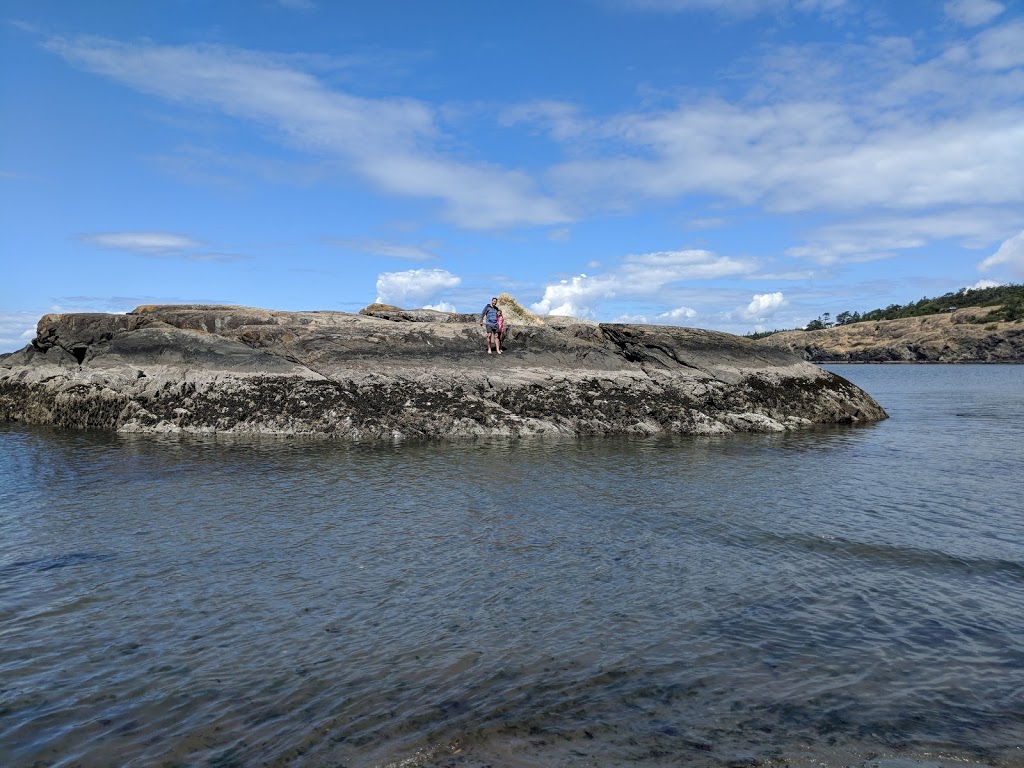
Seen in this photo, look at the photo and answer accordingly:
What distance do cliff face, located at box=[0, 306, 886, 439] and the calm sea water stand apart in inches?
293

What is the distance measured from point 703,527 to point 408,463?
7.92 m

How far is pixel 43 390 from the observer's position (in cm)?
2288

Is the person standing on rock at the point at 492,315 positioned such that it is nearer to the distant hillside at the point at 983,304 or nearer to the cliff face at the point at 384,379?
the cliff face at the point at 384,379

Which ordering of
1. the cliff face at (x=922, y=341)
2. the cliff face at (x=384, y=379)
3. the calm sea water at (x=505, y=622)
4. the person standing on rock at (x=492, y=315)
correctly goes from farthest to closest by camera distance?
the cliff face at (x=922, y=341)
the person standing on rock at (x=492, y=315)
the cliff face at (x=384, y=379)
the calm sea water at (x=505, y=622)

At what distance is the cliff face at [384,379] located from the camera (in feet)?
69.4

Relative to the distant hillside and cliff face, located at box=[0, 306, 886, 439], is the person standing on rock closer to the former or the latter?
cliff face, located at box=[0, 306, 886, 439]

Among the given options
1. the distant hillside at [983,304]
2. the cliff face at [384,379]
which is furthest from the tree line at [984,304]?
the cliff face at [384,379]

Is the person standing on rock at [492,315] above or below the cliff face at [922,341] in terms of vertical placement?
below

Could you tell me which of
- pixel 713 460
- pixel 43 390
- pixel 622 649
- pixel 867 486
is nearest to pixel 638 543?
pixel 622 649

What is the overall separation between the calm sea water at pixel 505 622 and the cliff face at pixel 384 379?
24.5 ft

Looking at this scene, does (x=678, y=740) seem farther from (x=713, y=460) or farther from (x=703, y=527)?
(x=713, y=460)

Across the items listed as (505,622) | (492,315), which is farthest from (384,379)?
(505,622)

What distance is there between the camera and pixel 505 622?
688cm

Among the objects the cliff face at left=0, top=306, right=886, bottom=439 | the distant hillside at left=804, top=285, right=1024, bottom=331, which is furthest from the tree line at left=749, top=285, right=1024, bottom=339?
the cliff face at left=0, top=306, right=886, bottom=439
